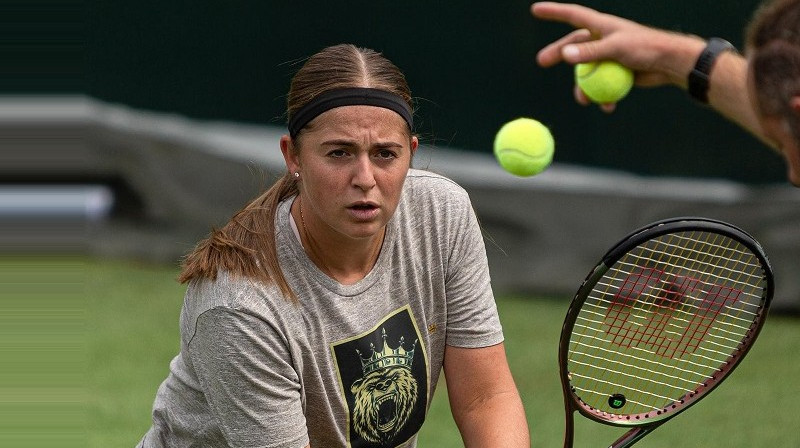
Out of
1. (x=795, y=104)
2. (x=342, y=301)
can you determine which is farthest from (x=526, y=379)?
(x=795, y=104)

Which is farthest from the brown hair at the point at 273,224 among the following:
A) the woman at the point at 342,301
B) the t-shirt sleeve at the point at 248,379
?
the t-shirt sleeve at the point at 248,379

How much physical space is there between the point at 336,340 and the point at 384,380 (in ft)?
0.53

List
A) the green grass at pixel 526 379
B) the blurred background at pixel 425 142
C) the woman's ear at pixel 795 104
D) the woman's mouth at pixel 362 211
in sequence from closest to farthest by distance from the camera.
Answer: the woman's ear at pixel 795 104, the woman's mouth at pixel 362 211, the green grass at pixel 526 379, the blurred background at pixel 425 142

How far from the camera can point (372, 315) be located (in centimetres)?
275

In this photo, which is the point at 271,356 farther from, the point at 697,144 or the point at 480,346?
the point at 697,144

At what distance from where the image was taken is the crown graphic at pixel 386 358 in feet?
8.96

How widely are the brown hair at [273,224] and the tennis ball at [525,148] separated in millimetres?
369

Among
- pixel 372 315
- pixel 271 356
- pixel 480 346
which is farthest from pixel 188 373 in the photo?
pixel 480 346

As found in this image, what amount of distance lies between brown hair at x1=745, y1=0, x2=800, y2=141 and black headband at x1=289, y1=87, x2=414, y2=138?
881mm

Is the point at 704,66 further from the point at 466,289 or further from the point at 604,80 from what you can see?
the point at 466,289

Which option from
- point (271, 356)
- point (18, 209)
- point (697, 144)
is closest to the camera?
point (271, 356)

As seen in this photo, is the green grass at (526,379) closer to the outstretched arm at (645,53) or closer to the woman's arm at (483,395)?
the woman's arm at (483,395)

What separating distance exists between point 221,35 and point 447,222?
383cm

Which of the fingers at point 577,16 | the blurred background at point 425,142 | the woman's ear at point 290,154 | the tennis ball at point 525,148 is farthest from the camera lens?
the blurred background at point 425,142
